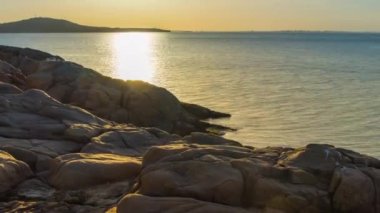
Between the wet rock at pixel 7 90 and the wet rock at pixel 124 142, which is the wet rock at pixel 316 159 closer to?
the wet rock at pixel 124 142

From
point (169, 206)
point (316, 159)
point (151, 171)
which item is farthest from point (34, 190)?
point (316, 159)

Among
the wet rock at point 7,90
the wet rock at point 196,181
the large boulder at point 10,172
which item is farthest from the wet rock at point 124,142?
the wet rock at point 7,90

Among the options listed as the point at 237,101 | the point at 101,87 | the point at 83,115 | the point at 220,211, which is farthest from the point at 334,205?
the point at 237,101

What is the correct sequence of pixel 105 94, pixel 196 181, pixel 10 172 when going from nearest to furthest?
pixel 196 181
pixel 10 172
pixel 105 94

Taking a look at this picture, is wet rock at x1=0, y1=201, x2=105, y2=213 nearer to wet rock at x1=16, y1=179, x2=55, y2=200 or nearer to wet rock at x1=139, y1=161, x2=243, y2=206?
wet rock at x1=16, y1=179, x2=55, y2=200

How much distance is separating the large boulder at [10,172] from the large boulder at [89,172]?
836mm

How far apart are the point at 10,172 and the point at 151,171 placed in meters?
4.94

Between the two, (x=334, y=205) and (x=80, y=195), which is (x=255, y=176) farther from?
(x=80, y=195)

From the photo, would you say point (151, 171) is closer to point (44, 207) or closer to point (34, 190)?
point (44, 207)

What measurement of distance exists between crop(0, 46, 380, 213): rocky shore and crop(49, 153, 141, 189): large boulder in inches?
1.2

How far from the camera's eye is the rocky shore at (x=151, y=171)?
13.0 metres

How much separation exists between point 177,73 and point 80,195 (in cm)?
9414

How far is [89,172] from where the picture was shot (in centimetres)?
1634

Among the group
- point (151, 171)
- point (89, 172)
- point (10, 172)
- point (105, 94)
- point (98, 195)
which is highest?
point (151, 171)
